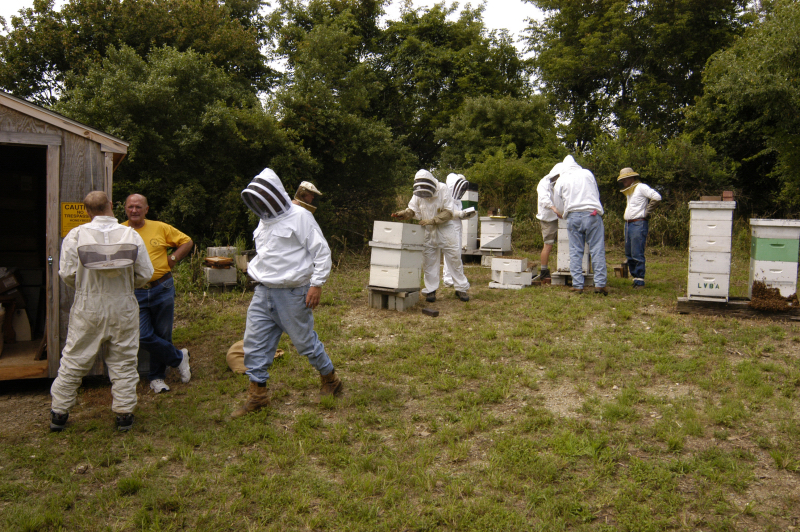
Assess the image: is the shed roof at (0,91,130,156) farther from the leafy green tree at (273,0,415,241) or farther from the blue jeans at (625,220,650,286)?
the leafy green tree at (273,0,415,241)

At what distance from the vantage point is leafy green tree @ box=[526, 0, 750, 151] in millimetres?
21906

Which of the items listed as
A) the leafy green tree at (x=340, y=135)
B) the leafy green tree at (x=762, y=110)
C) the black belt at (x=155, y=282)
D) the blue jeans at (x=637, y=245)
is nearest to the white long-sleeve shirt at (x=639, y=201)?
the blue jeans at (x=637, y=245)

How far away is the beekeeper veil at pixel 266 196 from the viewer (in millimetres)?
4480

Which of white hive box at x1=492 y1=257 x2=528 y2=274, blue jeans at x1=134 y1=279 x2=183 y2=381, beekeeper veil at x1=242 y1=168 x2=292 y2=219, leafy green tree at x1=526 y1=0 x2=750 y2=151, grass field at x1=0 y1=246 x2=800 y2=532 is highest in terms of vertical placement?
leafy green tree at x1=526 y1=0 x2=750 y2=151

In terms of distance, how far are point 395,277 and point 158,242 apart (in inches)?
139

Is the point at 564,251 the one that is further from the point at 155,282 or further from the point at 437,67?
the point at 437,67

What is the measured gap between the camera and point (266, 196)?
450cm

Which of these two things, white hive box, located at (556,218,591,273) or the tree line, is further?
the tree line

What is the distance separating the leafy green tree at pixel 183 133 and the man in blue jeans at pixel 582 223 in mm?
7747

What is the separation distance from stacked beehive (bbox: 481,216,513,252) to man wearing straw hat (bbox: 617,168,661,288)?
3013 mm

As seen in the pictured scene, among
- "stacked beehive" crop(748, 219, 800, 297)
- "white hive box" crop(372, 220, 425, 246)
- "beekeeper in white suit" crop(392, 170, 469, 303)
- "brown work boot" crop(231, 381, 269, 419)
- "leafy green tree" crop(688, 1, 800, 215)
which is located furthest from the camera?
"leafy green tree" crop(688, 1, 800, 215)

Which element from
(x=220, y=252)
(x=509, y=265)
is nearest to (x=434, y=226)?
(x=509, y=265)

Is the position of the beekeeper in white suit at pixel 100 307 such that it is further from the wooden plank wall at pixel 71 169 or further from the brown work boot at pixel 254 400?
the wooden plank wall at pixel 71 169

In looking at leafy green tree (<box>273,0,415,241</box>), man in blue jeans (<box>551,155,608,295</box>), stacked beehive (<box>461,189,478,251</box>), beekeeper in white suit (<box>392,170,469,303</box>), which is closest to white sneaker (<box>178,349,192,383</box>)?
beekeeper in white suit (<box>392,170,469,303</box>)
